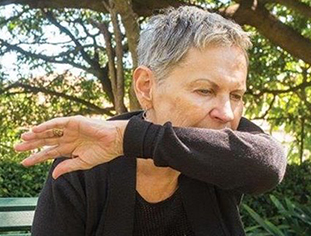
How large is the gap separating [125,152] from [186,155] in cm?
15

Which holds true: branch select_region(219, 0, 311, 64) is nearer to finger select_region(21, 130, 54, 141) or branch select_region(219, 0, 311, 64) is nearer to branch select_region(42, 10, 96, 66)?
branch select_region(42, 10, 96, 66)

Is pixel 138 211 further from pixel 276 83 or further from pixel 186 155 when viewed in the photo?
pixel 276 83

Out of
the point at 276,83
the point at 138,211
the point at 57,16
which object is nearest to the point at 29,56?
the point at 57,16

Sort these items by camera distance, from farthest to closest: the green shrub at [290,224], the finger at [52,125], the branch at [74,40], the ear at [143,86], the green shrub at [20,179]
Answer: the branch at [74,40] < the green shrub at [20,179] < the green shrub at [290,224] < the ear at [143,86] < the finger at [52,125]

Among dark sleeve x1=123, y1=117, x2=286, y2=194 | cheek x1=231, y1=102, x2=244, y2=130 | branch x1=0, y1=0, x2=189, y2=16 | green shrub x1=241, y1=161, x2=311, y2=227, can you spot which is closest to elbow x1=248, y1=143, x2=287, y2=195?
dark sleeve x1=123, y1=117, x2=286, y2=194

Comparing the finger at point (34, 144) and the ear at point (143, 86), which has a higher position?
the ear at point (143, 86)

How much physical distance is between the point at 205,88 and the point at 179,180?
37cm

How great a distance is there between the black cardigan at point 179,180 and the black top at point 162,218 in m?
0.03

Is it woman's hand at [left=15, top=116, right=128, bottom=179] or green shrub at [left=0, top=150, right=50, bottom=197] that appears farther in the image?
green shrub at [left=0, top=150, right=50, bottom=197]

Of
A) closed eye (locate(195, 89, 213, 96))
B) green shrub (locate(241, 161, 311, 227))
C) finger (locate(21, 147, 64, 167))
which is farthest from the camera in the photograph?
green shrub (locate(241, 161, 311, 227))

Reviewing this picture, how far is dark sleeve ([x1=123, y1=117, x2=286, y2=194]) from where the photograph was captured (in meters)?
1.63

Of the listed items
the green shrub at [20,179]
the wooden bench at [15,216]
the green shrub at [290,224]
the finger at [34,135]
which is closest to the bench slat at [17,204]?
the wooden bench at [15,216]

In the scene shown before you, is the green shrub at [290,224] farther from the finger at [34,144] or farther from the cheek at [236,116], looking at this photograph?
the finger at [34,144]

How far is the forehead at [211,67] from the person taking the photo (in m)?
1.82
